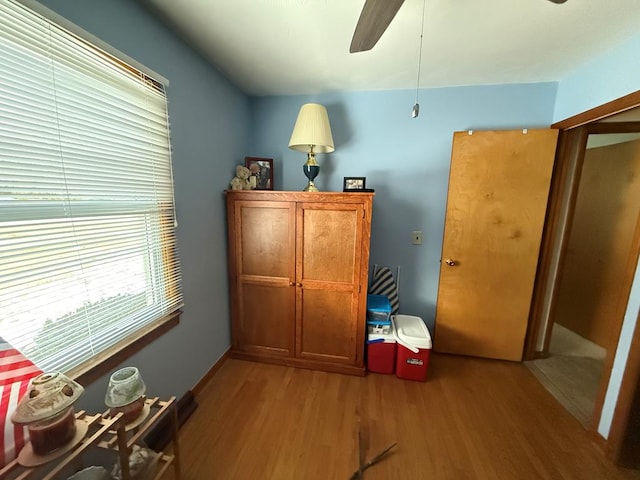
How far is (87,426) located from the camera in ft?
2.64

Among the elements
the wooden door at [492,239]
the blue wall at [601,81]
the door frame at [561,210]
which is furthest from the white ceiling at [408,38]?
the wooden door at [492,239]

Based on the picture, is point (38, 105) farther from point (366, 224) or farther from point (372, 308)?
point (372, 308)

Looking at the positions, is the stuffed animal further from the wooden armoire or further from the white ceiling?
the white ceiling

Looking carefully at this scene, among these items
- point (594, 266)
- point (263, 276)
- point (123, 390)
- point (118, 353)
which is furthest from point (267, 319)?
point (594, 266)

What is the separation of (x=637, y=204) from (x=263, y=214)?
3.28m

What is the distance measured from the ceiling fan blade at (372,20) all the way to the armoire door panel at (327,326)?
153 cm

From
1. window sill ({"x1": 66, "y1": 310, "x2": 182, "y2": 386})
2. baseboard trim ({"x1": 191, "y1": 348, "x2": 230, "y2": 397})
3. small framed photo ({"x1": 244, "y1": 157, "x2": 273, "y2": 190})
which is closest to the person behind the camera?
window sill ({"x1": 66, "y1": 310, "x2": 182, "y2": 386})

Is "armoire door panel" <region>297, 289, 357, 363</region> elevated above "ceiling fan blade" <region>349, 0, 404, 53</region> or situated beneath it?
situated beneath

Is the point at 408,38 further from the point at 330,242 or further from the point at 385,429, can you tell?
the point at 385,429

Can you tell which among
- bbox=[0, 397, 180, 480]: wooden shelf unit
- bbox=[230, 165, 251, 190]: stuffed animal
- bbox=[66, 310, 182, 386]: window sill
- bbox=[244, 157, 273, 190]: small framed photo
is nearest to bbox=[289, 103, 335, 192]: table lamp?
bbox=[244, 157, 273, 190]: small framed photo

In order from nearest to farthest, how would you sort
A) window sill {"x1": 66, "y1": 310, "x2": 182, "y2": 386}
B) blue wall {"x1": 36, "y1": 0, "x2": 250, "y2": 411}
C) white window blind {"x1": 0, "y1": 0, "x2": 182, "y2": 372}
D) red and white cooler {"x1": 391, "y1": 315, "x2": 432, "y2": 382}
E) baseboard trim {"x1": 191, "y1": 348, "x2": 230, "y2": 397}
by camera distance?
white window blind {"x1": 0, "y1": 0, "x2": 182, "y2": 372} → window sill {"x1": 66, "y1": 310, "x2": 182, "y2": 386} → blue wall {"x1": 36, "y1": 0, "x2": 250, "y2": 411} → baseboard trim {"x1": 191, "y1": 348, "x2": 230, "y2": 397} → red and white cooler {"x1": 391, "y1": 315, "x2": 432, "y2": 382}

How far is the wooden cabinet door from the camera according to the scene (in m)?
1.88

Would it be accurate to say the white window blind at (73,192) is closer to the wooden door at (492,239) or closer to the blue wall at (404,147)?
the blue wall at (404,147)

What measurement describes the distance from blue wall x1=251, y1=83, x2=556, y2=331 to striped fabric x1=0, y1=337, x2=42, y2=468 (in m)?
1.94
